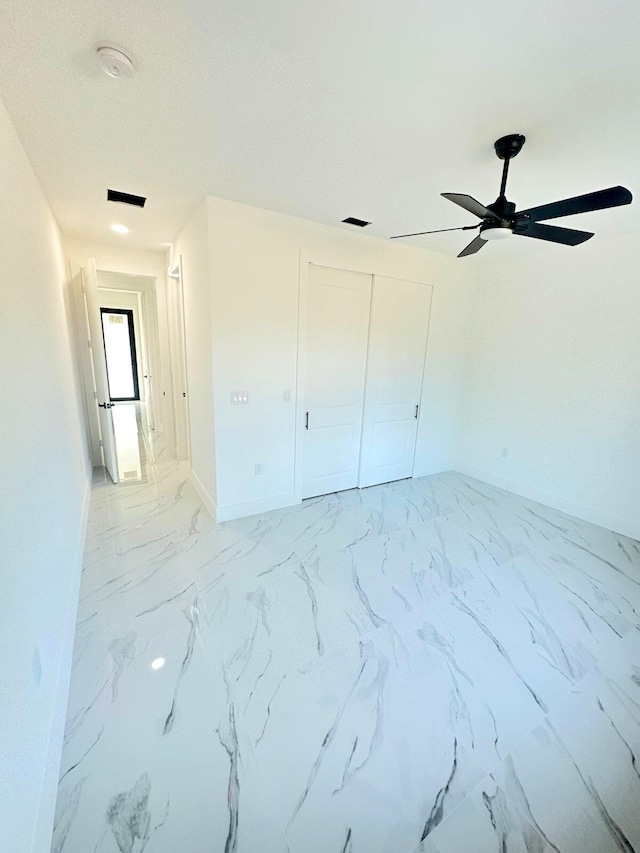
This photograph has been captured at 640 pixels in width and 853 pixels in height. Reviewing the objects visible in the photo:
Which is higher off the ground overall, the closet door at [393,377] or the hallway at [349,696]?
the closet door at [393,377]

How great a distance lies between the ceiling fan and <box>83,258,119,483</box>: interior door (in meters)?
3.41

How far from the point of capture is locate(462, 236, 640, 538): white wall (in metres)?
3.08

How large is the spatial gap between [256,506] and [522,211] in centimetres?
284

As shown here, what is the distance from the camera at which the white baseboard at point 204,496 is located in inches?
121

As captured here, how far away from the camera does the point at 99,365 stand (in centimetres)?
364

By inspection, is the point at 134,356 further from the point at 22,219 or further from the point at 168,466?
the point at 22,219

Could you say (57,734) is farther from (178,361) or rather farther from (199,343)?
(178,361)

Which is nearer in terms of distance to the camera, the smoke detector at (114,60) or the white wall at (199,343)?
the smoke detector at (114,60)

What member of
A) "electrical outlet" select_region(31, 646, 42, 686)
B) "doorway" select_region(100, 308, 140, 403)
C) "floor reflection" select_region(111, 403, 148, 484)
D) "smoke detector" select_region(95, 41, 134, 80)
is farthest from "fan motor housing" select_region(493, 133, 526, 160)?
"doorway" select_region(100, 308, 140, 403)

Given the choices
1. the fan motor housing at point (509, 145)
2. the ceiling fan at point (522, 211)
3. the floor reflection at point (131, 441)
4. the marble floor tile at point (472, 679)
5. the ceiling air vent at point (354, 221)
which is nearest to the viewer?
the marble floor tile at point (472, 679)

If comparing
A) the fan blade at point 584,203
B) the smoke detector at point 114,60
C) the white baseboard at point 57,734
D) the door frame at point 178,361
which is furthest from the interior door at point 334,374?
the white baseboard at point 57,734

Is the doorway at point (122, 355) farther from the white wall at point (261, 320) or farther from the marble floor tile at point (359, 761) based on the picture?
the marble floor tile at point (359, 761)

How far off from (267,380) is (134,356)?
747 centimetres

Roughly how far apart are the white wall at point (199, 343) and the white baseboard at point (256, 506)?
0.46ft
